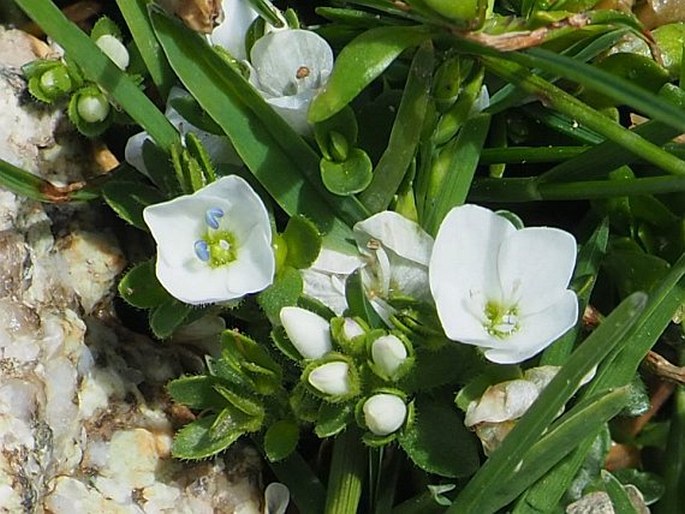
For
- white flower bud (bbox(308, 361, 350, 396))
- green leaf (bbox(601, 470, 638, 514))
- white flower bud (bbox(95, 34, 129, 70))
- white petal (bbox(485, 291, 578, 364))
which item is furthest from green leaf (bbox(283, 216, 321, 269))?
green leaf (bbox(601, 470, 638, 514))

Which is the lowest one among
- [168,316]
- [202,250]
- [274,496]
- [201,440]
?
[274,496]

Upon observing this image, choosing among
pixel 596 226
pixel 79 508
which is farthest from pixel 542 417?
pixel 79 508

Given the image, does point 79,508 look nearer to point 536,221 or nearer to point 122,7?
point 122,7

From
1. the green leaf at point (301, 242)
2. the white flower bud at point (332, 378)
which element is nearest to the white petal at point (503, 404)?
the white flower bud at point (332, 378)

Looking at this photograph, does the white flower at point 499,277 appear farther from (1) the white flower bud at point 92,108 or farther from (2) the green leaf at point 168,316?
(1) the white flower bud at point 92,108

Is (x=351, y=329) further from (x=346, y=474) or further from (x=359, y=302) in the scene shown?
(x=346, y=474)

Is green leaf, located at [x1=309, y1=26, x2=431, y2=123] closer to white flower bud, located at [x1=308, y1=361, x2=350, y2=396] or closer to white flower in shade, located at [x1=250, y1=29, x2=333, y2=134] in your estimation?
white flower in shade, located at [x1=250, y1=29, x2=333, y2=134]

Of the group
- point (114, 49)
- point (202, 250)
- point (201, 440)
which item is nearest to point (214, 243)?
point (202, 250)
